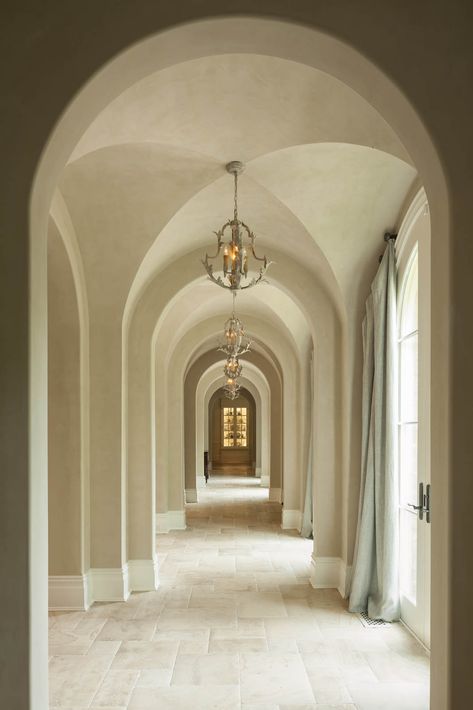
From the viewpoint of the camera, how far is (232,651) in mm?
5762

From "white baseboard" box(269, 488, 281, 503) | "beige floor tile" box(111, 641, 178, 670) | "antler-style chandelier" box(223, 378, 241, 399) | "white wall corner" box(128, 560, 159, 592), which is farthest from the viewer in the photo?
"white baseboard" box(269, 488, 281, 503)

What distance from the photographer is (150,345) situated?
26.6ft

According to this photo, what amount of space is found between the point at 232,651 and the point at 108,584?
2.05 m

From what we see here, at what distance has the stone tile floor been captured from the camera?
479 centimetres

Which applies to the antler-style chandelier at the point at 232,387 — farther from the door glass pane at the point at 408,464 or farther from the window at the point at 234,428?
the window at the point at 234,428

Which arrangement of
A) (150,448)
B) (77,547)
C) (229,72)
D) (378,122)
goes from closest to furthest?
(229,72) < (378,122) < (77,547) < (150,448)

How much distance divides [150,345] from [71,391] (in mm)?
1407

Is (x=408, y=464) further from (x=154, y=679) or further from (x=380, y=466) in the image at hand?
(x=154, y=679)

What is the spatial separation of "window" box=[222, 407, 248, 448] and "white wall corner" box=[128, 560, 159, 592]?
26538 millimetres

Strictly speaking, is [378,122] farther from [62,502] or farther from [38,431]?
[62,502]

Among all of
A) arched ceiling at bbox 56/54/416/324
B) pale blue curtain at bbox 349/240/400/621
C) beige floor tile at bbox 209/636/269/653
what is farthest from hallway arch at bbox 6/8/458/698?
pale blue curtain at bbox 349/240/400/621

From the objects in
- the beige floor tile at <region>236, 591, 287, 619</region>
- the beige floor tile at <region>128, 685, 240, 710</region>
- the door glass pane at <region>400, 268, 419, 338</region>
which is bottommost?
the beige floor tile at <region>236, 591, 287, 619</region>

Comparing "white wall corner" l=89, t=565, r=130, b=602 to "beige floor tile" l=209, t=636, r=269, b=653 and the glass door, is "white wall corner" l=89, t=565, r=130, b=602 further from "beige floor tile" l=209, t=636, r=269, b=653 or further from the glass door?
the glass door

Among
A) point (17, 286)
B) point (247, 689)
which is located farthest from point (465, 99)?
point (247, 689)
